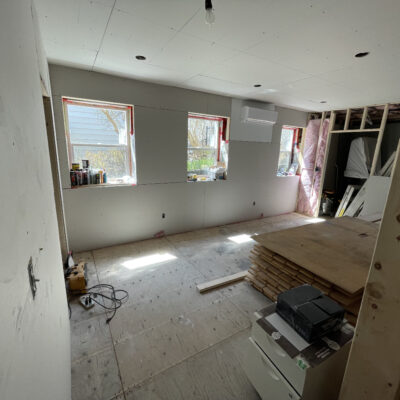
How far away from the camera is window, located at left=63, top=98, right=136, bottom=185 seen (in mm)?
3070

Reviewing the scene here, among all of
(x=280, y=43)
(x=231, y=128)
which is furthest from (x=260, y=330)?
(x=231, y=128)

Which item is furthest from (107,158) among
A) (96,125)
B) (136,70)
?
(136,70)

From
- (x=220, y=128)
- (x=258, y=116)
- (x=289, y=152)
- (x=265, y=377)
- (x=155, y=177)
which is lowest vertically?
(x=265, y=377)

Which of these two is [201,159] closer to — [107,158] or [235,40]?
[107,158]

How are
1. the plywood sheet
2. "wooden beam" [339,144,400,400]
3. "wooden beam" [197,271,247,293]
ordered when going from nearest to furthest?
"wooden beam" [339,144,400,400], the plywood sheet, "wooden beam" [197,271,247,293]

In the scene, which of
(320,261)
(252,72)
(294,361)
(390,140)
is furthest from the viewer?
(390,140)

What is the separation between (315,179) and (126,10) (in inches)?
206

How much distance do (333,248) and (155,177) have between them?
2.76 meters

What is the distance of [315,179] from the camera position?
5398 mm

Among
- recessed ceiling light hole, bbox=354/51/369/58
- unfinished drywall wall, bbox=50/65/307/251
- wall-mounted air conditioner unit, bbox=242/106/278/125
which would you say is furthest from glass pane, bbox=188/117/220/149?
recessed ceiling light hole, bbox=354/51/369/58

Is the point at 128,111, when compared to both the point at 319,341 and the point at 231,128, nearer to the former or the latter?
the point at 231,128

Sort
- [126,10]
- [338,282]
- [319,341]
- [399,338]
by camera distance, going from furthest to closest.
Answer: [338,282] → [126,10] → [319,341] → [399,338]

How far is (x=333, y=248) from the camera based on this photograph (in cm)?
237

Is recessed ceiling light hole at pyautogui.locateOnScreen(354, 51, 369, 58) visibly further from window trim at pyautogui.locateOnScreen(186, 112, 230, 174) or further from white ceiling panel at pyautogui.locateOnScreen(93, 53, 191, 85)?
window trim at pyautogui.locateOnScreen(186, 112, 230, 174)
